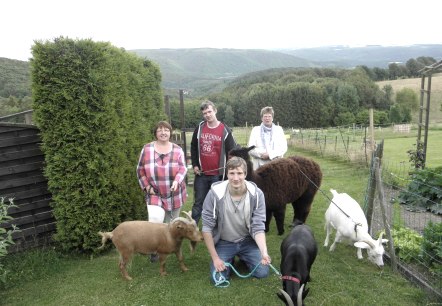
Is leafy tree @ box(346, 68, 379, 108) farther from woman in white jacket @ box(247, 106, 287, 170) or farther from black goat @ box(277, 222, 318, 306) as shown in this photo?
black goat @ box(277, 222, 318, 306)

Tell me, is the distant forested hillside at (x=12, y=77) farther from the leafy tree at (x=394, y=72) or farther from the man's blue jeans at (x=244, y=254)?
the leafy tree at (x=394, y=72)

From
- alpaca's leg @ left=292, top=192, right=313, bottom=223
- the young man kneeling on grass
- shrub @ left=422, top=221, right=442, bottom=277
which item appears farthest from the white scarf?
shrub @ left=422, top=221, right=442, bottom=277

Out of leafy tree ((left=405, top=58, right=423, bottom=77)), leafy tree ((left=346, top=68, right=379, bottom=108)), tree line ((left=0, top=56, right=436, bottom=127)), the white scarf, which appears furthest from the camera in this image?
leafy tree ((left=405, top=58, right=423, bottom=77))

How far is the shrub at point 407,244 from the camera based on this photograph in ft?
16.7

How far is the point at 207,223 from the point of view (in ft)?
14.8

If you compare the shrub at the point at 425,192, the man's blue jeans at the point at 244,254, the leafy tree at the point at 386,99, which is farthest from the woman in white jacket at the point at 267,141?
the leafy tree at the point at 386,99

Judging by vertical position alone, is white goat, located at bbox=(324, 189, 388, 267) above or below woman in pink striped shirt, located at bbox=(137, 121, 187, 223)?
below

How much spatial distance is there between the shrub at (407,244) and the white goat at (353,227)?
411 mm

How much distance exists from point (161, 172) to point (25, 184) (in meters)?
2.27

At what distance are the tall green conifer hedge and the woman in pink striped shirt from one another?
2.41ft

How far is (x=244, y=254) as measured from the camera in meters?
4.90

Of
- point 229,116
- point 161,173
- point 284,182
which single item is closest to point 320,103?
point 229,116

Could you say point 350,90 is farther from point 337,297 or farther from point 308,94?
point 337,297

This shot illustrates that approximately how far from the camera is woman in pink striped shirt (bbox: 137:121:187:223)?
5.26m
